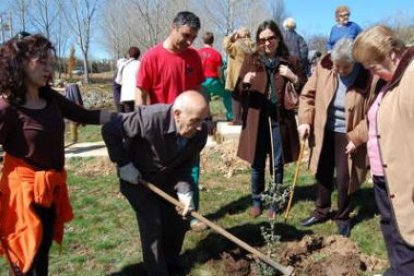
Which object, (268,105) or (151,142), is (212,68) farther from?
(151,142)

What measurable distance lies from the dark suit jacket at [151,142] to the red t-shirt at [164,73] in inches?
31.6

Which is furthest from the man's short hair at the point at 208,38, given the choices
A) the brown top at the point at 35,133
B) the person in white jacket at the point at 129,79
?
the brown top at the point at 35,133

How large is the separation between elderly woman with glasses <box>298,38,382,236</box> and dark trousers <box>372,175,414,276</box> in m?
1.33

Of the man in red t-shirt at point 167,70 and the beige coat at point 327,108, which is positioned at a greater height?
the man in red t-shirt at point 167,70

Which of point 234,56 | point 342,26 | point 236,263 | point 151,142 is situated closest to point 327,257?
point 236,263

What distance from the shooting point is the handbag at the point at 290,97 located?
16.5 ft

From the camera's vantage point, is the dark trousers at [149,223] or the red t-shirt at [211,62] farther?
the red t-shirt at [211,62]

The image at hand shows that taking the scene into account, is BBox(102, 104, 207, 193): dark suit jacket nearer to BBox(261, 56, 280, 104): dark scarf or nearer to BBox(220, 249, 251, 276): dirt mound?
BBox(220, 249, 251, 276): dirt mound

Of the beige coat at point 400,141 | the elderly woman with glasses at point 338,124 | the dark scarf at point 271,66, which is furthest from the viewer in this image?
the dark scarf at point 271,66

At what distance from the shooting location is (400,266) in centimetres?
299

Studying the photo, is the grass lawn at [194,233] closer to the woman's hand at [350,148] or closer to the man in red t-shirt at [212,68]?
the woman's hand at [350,148]

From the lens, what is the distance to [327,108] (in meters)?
4.67

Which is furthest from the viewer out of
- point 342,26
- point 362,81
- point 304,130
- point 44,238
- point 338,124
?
point 342,26

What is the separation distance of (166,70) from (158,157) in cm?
102
